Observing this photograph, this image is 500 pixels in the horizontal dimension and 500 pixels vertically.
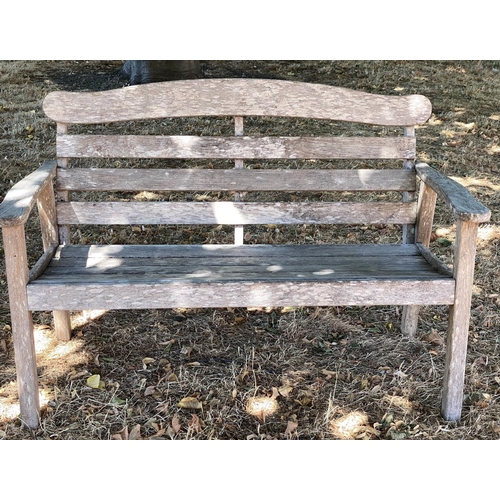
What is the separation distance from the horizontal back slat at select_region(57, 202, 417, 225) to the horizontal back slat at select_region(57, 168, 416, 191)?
0.29 ft

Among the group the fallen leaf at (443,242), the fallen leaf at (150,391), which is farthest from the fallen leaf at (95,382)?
the fallen leaf at (443,242)

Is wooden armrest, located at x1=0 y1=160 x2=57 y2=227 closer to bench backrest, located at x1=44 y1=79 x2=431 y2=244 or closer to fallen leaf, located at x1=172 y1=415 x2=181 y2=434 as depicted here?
bench backrest, located at x1=44 y1=79 x2=431 y2=244

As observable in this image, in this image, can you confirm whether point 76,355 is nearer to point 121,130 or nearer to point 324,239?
point 324,239

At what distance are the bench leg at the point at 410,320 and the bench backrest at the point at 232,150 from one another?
0.51m

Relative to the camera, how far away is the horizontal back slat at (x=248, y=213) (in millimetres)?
3314

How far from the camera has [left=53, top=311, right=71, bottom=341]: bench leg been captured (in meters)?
3.48

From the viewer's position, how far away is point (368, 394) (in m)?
3.14

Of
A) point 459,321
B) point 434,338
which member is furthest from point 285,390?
point 434,338

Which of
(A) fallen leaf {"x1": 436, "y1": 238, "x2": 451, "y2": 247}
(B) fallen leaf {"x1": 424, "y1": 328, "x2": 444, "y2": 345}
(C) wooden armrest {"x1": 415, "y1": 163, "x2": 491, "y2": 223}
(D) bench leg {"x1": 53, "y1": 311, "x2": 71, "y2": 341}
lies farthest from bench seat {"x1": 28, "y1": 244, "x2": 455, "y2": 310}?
(A) fallen leaf {"x1": 436, "y1": 238, "x2": 451, "y2": 247}

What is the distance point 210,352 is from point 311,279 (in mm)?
895

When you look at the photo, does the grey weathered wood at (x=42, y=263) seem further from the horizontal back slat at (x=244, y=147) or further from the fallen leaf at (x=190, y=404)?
the fallen leaf at (x=190, y=404)

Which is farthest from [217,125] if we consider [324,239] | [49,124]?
[324,239]

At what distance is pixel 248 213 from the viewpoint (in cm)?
337

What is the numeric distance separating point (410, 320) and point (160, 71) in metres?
4.45
